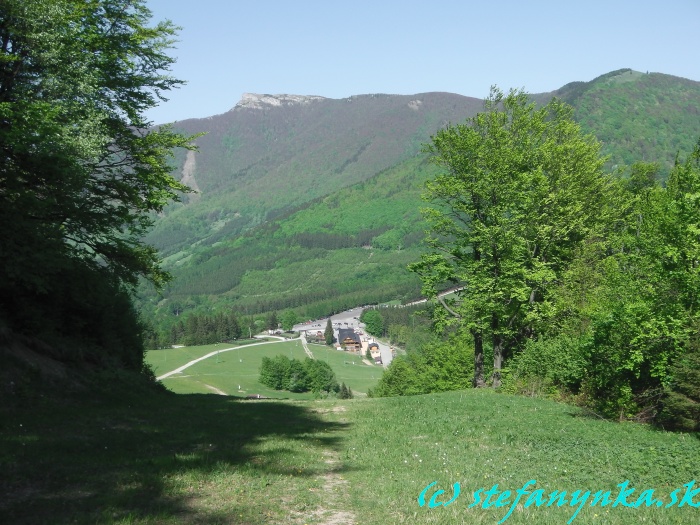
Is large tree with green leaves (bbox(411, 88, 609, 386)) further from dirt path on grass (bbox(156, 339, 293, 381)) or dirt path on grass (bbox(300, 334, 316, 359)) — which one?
dirt path on grass (bbox(300, 334, 316, 359))

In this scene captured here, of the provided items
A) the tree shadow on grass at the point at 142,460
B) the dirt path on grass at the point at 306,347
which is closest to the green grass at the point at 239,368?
the dirt path on grass at the point at 306,347

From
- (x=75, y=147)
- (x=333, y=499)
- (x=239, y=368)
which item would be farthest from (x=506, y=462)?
(x=239, y=368)

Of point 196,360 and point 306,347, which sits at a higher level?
point 196,360

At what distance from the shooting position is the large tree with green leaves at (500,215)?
29.0m

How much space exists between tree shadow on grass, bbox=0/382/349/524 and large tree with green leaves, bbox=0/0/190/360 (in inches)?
180

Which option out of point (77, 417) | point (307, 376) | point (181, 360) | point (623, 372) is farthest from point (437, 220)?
point (181, 360)

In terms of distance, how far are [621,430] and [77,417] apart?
1465cm

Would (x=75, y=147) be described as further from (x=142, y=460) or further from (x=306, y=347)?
(x=306, y=347)

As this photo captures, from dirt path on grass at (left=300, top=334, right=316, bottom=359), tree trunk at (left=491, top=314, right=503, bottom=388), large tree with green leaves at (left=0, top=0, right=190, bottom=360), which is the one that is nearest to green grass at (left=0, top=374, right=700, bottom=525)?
large tree with green leaves at (left=0, top=0, right=190, bottom=360)

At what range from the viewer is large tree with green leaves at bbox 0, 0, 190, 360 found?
16422mm

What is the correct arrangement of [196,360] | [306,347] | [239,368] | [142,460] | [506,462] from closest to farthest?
1. [142,460]
2. [506,462]
3. [239,368]
4. [196,360]
5. [306,347]

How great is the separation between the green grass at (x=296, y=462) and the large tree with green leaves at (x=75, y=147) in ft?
13.3

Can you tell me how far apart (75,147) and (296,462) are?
12518 millimetres

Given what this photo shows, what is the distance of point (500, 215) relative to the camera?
29219 mm
